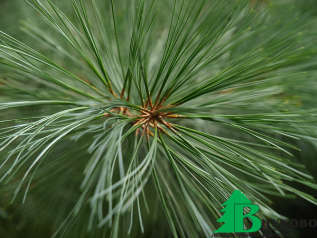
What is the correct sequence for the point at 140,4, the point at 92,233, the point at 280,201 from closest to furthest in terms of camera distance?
the point at 140,4 → the point at 92,233 → the point at 280,201

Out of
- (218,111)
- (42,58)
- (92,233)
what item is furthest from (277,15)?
(92,233)

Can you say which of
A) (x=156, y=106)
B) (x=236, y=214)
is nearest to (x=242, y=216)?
(x=236, y=214)

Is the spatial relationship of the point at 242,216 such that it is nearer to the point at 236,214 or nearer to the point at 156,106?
the point at 236,214

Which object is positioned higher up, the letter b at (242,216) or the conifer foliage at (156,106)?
the conifer foliage at (156,106)

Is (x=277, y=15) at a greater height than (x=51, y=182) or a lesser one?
greater

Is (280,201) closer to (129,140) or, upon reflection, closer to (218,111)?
(218,111)

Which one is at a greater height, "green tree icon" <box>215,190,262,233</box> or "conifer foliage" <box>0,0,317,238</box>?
"conifer foliage" <box>0,0,317,238</box>

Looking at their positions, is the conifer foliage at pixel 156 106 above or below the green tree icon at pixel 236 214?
above

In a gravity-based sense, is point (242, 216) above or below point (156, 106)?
below
